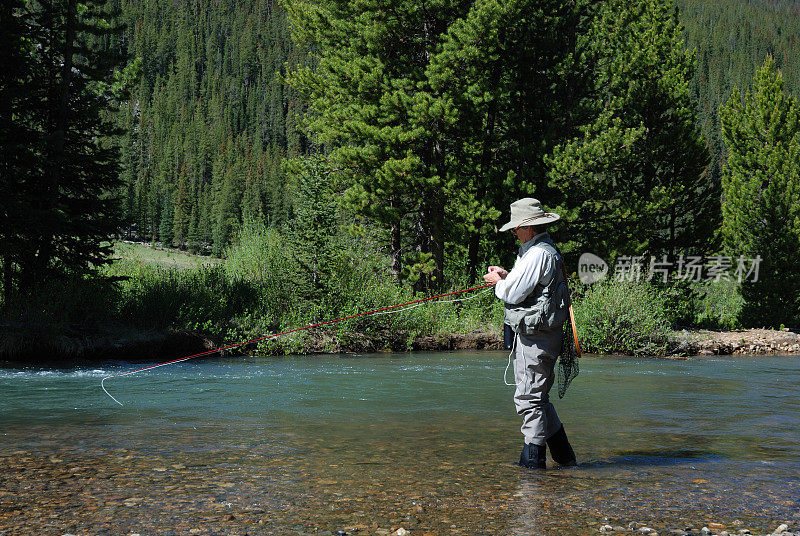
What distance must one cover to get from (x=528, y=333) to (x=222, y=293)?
13421mm

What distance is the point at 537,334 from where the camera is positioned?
6246 mm

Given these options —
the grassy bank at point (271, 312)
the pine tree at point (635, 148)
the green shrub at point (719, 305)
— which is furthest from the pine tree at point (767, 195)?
the grassy bank at point (271, 312)

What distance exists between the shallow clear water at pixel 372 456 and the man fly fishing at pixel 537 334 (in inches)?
11.1

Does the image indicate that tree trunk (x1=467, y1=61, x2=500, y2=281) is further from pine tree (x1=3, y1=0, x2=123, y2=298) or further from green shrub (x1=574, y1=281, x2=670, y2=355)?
pine tree (x1=3, y1=0, x2=123, y2=298)

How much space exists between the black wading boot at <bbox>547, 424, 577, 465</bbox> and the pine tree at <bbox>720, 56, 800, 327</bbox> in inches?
947

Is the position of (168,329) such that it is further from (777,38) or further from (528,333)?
(777,38)

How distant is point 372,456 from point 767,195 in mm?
25606

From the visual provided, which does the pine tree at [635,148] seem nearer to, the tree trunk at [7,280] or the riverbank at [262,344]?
the riverbank at [262,344]

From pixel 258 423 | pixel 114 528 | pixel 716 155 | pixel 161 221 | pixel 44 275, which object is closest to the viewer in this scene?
pixel 114 528

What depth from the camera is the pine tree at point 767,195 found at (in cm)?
2745

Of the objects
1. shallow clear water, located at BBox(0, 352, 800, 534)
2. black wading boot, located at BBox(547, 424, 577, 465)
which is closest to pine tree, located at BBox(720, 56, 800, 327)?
shallow clear water, located at BBox(0, 352, 800, 534)

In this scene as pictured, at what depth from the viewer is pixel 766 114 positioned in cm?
2780

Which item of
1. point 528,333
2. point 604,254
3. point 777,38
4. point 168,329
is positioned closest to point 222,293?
point 168,329

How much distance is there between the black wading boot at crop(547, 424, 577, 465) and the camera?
20.7 feet
